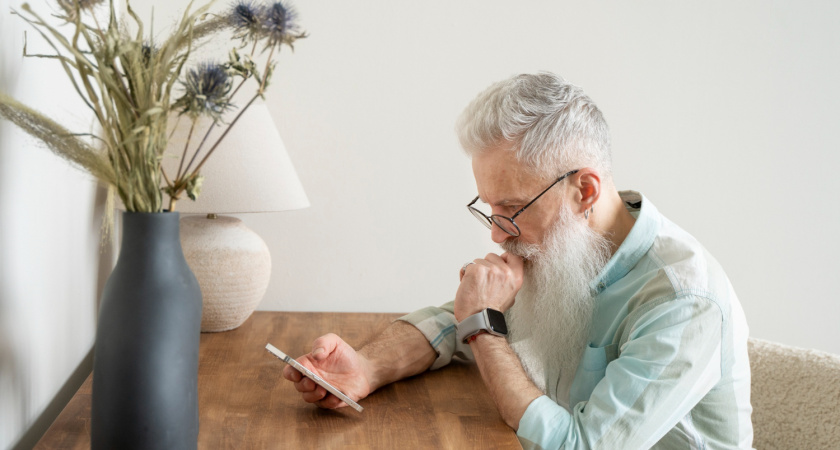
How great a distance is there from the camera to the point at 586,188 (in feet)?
4.55

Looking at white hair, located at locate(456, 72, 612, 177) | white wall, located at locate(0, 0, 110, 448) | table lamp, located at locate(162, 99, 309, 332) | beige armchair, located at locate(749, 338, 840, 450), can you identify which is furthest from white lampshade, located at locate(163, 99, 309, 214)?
beige armchair, located at locate(749, 338, 840, 450)

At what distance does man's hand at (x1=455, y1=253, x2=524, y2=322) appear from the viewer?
4.51ft

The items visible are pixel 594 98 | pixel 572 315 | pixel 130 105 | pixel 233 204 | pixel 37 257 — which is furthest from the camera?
pixel 594 98

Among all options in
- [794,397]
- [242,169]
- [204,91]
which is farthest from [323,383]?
[794,397]

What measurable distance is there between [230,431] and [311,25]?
4.07 ft

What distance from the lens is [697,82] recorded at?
2137 millimetres

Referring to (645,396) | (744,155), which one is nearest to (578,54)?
(744,155)

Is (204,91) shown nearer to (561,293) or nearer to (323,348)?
(323,348)

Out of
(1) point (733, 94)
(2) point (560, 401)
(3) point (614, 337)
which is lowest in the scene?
(2) point (560, 401)

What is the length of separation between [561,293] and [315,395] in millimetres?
558

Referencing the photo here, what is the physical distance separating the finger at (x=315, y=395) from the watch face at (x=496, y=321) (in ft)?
1.14

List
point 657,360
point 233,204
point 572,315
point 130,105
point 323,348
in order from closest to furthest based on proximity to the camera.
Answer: point 130,105, point 657,360, point 323,348, point 572,315, point 233,204

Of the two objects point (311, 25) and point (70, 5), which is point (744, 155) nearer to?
point (311, 25)

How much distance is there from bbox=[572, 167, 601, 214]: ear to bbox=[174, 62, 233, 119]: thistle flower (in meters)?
0.80
